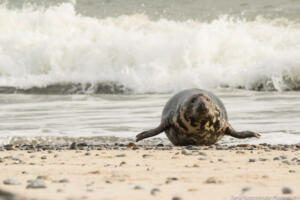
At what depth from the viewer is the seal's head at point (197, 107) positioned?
6.26m

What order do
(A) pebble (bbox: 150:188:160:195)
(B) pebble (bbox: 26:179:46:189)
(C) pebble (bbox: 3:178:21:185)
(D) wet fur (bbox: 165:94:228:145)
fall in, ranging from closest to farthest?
(A) pebble (bbox: 150:188:160:195), (B) pebble (bbox: 26:179:46:189), (C) pebble (bbox: 3:178:21:185), (D) wet fur (bbox: 165:94:228:145)

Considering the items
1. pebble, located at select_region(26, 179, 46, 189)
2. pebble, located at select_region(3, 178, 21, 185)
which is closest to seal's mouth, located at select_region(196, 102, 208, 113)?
pebble, located at select_region(3, 178, 21, 185)

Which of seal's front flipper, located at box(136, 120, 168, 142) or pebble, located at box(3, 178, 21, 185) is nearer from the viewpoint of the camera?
pebble, located at box(3, 178, 21, 185)

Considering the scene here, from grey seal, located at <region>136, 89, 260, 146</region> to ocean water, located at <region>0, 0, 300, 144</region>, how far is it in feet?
2.49

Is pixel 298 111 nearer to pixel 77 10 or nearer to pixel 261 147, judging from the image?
pixel 261 147

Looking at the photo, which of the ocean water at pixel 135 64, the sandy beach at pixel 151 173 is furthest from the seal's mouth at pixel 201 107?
the ocean water at pixel 135 64

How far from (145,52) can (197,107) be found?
12140 mm

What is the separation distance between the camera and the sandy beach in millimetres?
3309

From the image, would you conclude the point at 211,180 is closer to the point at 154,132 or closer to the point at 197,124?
the point at 197,124

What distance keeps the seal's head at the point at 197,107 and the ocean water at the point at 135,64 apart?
1128 millimetres

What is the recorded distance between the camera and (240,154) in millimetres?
5602

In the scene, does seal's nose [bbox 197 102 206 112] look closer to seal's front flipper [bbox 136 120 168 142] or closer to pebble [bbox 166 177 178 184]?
seal's front flipper [bbox 136 120 168 142]

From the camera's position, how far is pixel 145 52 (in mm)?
18266

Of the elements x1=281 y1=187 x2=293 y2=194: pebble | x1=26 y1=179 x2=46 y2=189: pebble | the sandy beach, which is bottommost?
the sandy beach
